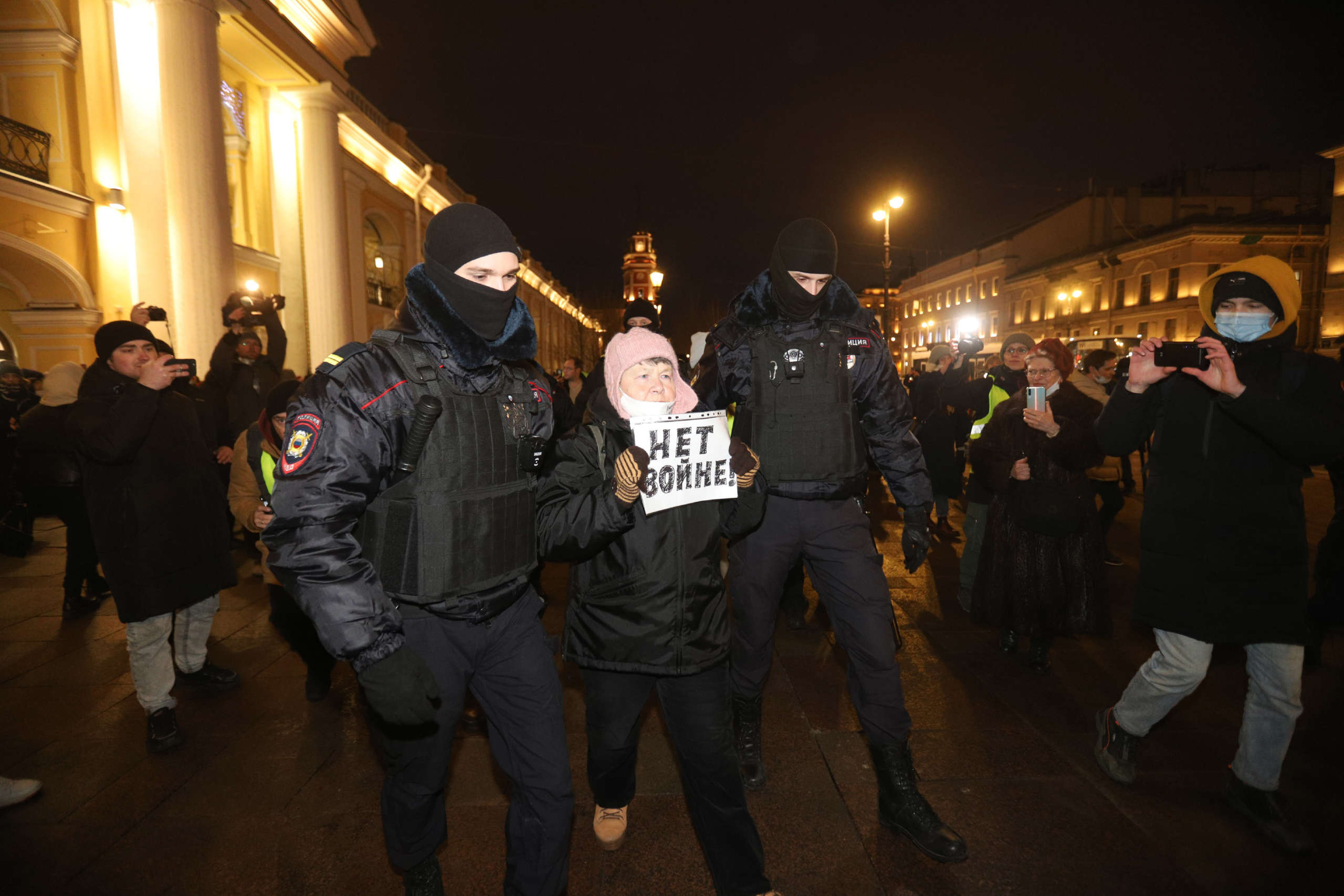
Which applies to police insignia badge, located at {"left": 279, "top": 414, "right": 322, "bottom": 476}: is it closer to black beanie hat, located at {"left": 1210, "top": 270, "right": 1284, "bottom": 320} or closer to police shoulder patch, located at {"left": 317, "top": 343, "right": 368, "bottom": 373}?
police shoulder patch, located at {"left": 317, "top": 343, "right": 368, "bottom": 373}

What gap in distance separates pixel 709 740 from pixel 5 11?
17.2 meters

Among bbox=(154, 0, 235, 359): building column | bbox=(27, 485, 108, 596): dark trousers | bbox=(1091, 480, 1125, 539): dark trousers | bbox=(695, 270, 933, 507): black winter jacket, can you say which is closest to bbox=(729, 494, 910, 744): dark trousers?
bbox=(695, 270, 933, 507): black winter jacket

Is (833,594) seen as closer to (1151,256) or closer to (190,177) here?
(190,177)

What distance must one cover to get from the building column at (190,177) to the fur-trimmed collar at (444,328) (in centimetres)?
1236

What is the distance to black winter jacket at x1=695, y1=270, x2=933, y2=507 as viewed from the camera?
308cm

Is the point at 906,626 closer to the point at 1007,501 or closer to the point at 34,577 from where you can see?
the point at 1007,501

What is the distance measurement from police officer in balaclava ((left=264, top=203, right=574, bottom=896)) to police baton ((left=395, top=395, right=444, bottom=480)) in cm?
2

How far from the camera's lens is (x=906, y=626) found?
16.9 feet

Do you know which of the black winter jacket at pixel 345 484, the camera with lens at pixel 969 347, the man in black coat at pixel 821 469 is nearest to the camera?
the black winter jacket at pixel 345 484

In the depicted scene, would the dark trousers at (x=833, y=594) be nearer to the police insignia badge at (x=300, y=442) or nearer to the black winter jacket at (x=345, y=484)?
the black winter jacket at (x=345, y=484)

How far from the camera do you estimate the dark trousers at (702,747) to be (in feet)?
7.20

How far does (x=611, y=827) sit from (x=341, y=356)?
2055mm

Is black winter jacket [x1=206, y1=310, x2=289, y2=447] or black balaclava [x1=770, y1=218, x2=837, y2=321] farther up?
black balaclava [x1=770, y1=218, x2=837, y2=321]

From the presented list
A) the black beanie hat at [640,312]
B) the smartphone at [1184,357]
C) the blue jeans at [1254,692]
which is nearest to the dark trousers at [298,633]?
the black beanie hat at [640,312]
